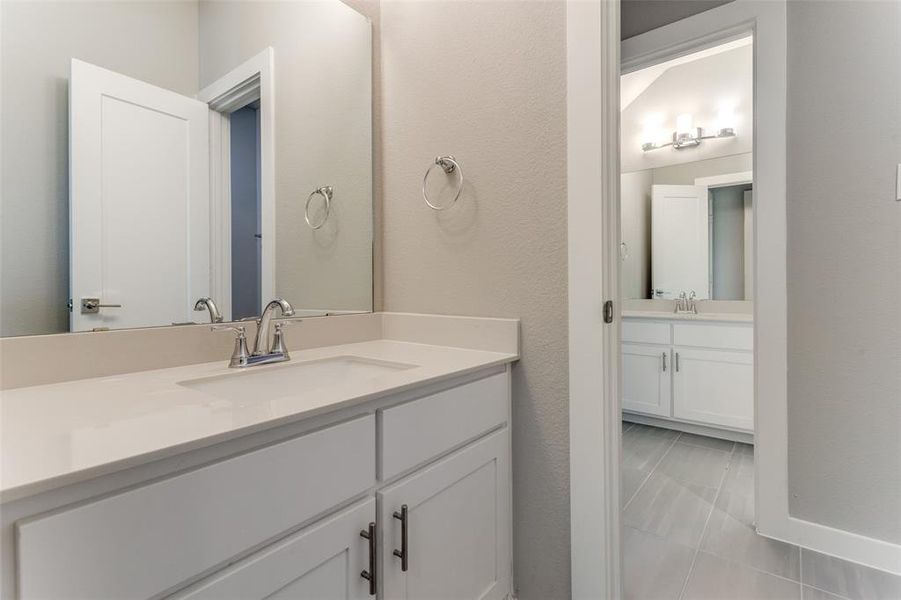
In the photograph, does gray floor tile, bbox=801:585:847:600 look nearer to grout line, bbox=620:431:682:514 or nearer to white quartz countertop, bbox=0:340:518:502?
grout line, bbox=620:431:682:514

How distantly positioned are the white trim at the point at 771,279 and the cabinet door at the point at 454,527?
1.13 meters

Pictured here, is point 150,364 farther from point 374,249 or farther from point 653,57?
point 653,57

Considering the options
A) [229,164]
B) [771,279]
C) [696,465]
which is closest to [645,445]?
[696,465]

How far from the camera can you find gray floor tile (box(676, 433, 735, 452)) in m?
2.66

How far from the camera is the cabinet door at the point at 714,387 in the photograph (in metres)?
2.62

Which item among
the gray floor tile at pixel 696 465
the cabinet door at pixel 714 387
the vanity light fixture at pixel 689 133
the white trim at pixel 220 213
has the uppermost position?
the vanity light fixture at pixel 689 133

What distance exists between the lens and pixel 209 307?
1.16m

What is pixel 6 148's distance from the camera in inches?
34.2

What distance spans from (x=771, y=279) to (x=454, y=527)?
1.48m

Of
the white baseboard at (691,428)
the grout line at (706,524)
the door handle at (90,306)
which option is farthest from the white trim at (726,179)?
the door handle at (90,306)

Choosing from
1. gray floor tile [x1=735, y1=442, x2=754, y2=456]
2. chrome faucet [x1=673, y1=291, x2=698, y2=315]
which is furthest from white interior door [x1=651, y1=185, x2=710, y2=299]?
gray floor tile [x1=735, y1=442, x2=754, y2=456]

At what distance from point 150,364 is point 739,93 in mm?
3595

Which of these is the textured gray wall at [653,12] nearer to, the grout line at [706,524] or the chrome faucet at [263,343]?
the chrome faucet at [263,343]

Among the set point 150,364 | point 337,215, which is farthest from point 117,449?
point 337,215
